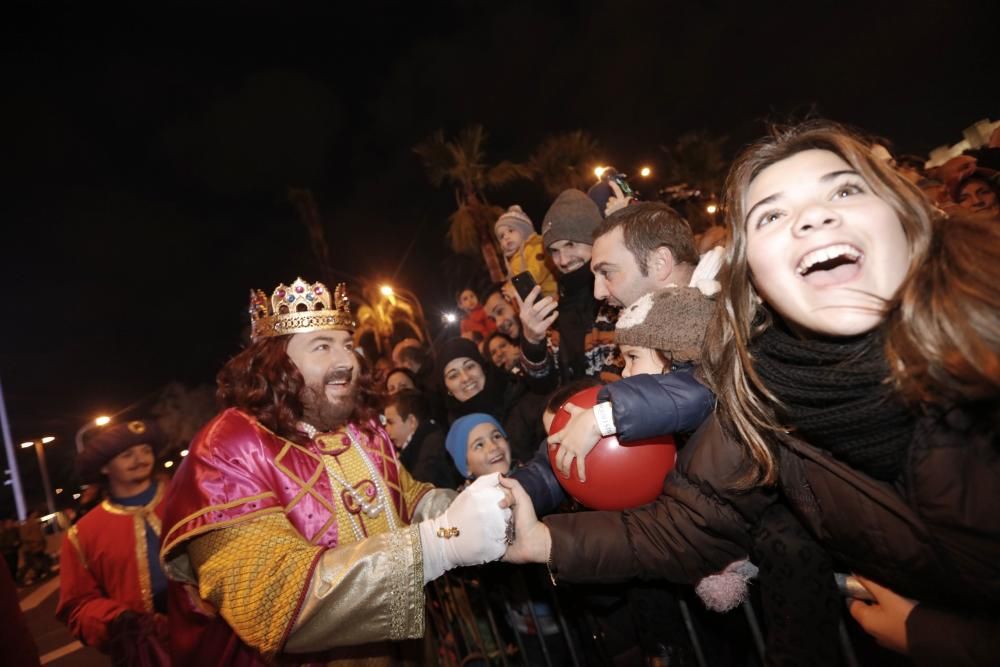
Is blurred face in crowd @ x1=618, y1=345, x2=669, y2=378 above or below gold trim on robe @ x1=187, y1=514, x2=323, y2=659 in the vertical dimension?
above

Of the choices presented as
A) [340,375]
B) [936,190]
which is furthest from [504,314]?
[936,190]

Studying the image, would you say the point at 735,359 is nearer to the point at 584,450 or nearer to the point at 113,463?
the point at 584,450

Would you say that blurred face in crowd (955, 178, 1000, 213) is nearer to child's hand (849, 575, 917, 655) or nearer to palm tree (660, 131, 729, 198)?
child's hand (849, 575, 917, 655)

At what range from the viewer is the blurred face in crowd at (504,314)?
591cm

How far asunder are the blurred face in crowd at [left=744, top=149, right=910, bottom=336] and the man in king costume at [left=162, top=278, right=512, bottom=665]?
1351 millimetres

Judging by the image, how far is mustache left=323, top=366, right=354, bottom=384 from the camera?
2.67 meters

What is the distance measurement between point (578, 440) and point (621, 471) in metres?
0.26

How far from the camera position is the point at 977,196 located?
450cm

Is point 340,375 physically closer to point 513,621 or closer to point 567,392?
point 567,392

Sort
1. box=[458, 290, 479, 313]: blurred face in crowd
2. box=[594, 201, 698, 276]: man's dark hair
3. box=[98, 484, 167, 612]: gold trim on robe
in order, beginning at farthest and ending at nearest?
box=[458, 290, 479, 313]: blurred face in crowd → box=[98, 484, 167, 612]: gold trim on robe → box=[594, 201, 698, 276]: man's dark hair

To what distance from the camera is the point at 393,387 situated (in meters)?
6.23

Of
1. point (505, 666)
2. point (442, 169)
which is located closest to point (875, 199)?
point (505, 666)

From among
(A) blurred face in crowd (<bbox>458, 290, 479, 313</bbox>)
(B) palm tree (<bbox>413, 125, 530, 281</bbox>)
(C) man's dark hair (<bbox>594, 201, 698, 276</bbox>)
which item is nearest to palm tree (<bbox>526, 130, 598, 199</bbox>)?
(B) palm tree (<bbox>413, 125, 530, 281</bbox>)

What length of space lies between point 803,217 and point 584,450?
4.02 ft
